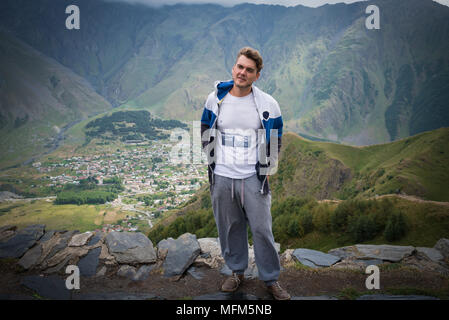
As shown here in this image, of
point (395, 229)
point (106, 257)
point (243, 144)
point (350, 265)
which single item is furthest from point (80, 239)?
point (395, 229)

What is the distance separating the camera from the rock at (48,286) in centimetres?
420

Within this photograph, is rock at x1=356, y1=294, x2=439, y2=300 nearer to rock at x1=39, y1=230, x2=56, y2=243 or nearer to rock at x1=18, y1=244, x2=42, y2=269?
rock at x1=18, y1=244, x2=42, y2=269

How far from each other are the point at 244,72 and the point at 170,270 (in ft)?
12.7

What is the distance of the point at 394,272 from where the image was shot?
5301 mm

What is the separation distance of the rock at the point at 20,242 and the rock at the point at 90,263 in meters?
1.30

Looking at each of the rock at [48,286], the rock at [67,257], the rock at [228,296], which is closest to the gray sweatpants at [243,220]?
the rock at [228,296]

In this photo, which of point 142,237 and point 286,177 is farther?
point 286,177

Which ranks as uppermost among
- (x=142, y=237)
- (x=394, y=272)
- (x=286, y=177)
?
(x=142, y=237)

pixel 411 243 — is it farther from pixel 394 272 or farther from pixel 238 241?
pixel 238 241

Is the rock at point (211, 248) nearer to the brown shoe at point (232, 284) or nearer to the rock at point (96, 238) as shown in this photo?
the brown shoe at point (232, 284)

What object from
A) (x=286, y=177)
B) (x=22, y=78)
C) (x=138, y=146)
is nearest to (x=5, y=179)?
(x=138, y=146)

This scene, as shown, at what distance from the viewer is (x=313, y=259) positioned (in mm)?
5859

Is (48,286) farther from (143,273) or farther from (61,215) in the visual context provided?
(61,215)
